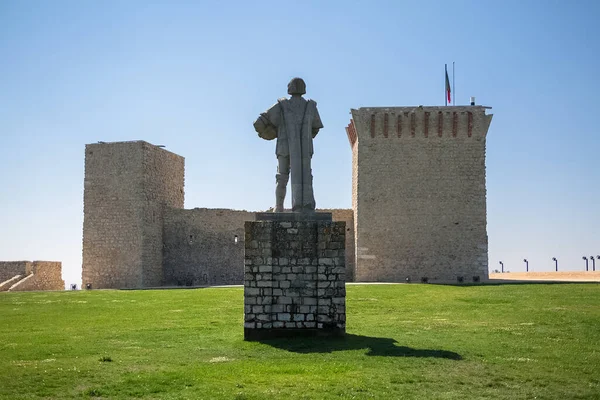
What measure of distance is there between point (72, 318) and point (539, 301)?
1134cm

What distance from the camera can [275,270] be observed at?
41.3ft

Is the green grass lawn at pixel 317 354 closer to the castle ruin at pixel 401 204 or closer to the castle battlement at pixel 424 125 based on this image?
the castle ruin at pixel 401 204

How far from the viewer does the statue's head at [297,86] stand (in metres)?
13.5

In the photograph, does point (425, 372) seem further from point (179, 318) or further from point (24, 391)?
point (179, 318)

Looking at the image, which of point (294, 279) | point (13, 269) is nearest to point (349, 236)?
point (13, 269)

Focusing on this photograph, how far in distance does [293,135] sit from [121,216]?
814 inches

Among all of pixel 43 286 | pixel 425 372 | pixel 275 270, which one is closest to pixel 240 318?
pixel 275 270

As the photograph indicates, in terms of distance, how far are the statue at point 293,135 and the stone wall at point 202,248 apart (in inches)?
822

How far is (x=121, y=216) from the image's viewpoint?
106 ft

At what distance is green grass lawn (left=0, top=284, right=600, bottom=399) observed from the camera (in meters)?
8.55

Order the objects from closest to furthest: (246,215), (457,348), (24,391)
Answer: (24,391) → (457,348) → (246,215)

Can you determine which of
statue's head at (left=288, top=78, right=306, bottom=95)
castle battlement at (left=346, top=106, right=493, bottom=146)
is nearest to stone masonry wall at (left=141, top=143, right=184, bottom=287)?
castle battlement at (left=346, top=106, right=493, bottom=146)

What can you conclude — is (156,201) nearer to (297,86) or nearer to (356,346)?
(297,86)

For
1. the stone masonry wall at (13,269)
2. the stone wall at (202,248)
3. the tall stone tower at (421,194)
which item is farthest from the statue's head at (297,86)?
the stone masonry wall at (13,269)
